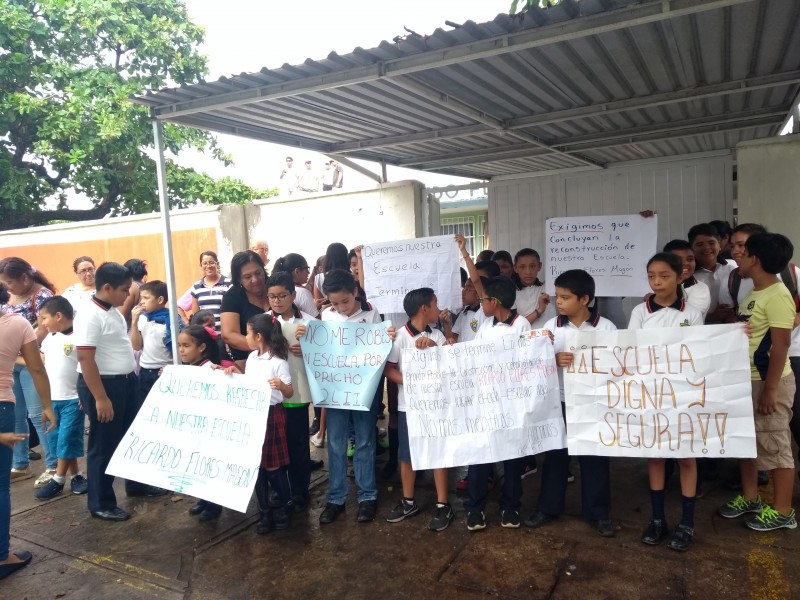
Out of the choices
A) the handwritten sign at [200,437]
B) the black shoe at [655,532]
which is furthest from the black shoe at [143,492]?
the black shoe at [655,532]

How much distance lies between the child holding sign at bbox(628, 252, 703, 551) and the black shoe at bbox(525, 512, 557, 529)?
577 millimetres

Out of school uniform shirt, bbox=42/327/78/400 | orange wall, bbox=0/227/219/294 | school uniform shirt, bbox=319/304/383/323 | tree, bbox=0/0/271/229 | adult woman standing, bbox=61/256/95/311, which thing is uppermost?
tree, bbox=0/0/271/229

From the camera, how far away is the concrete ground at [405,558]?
3002 millimetres

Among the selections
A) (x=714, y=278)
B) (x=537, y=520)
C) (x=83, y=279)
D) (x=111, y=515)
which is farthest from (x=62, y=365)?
(x=714, y=278)

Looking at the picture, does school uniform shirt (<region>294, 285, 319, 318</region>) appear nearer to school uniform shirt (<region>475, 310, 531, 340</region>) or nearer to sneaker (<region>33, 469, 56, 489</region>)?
school uniform shirt (<region>475, 310, 531, 340</region>)

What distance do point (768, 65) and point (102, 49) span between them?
50.3 ft

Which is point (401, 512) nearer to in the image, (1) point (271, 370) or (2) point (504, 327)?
(1) point (271, 370)

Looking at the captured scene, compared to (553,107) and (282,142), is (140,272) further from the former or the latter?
(553,107)

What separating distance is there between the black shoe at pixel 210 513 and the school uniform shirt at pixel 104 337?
3.79 feet

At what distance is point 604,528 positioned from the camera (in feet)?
11.3

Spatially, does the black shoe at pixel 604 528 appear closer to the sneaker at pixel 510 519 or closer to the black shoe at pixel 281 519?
the sneaker at pixel 510 519

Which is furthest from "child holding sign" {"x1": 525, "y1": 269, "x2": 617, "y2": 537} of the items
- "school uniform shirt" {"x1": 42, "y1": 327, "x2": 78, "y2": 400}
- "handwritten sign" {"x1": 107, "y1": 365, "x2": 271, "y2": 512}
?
"school uniform shirt" {"x1": 42, "y1": 327, "x2": 78, "y2": 400}

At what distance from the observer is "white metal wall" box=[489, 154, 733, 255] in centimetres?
629

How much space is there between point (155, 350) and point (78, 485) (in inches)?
52.3
